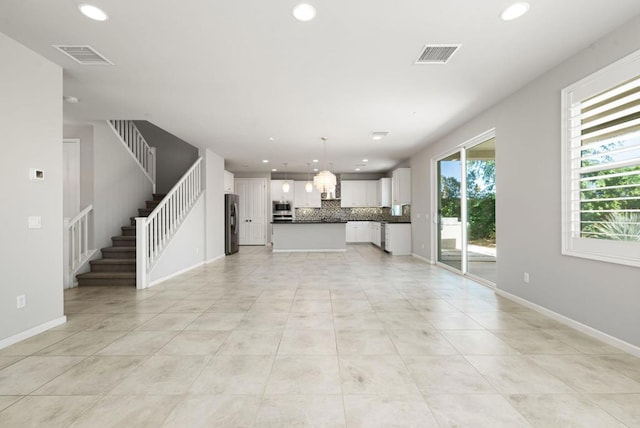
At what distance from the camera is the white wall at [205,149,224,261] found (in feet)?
24.8

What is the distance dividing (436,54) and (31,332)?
4.83m

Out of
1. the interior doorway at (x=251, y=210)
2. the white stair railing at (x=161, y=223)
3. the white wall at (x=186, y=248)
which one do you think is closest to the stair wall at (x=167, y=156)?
the white stair railing at (x=161, y=223)

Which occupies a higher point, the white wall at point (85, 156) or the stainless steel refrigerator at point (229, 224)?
the white wall at point (85, 156)

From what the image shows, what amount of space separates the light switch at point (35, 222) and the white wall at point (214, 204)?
4.35 metres

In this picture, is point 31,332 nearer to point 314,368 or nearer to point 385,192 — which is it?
point 314,368

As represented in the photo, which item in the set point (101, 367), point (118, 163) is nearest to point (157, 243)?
point (118, 163)

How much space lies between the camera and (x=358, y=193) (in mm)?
11930

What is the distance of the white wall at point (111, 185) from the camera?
5.72 meters

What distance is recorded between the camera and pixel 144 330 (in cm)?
314

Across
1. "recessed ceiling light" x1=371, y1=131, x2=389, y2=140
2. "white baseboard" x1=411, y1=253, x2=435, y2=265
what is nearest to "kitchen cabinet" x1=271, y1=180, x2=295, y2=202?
"white baseboard" x1=411, y1=253, x2=435, y2=265

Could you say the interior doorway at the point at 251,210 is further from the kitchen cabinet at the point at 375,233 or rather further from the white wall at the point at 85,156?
the white wall at the point at 85,156

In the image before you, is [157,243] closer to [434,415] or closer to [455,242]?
[434,415]

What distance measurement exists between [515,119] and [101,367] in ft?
17.1

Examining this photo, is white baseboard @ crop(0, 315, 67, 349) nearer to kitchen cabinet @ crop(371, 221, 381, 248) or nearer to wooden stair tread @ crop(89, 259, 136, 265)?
wooden stair tread @ crop(89, 259, 136, 265)
